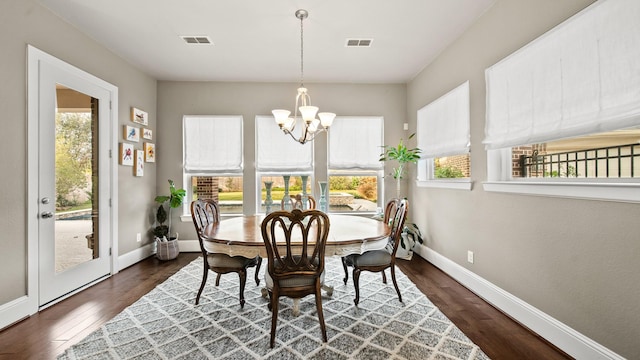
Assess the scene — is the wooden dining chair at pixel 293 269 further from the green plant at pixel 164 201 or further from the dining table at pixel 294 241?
the green plant at pixel 164 201

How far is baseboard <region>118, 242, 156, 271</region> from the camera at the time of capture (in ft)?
12.3

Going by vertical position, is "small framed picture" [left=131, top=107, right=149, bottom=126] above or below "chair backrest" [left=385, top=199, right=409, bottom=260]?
above

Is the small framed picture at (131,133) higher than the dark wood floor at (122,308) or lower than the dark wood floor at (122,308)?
higher

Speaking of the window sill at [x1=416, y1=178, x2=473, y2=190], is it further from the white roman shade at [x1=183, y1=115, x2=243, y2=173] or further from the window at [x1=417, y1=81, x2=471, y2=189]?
the white roman shade at [x1=183, y1=115, x2=243, y2=173]

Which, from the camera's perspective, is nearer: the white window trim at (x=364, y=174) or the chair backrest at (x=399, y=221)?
the chair backrest at (x=399, y=221)

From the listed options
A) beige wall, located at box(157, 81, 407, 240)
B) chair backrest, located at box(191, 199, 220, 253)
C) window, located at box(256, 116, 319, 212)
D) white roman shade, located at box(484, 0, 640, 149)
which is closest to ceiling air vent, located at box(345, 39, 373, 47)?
beige wall, located at box(157, 81, 407, 240)

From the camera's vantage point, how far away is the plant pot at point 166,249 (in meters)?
4.10

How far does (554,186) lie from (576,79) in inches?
28.5

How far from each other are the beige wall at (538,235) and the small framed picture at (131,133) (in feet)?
13.9

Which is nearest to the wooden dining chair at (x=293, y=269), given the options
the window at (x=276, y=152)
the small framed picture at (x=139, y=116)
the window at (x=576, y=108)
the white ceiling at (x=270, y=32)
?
the window at (x=576, y=108)

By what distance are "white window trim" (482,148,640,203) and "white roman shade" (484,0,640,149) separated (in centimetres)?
22

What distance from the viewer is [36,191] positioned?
2557 mm

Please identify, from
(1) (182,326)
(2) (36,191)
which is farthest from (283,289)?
(2) (36,191)

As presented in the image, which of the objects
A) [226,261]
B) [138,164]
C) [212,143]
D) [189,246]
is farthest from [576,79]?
[189,246]
